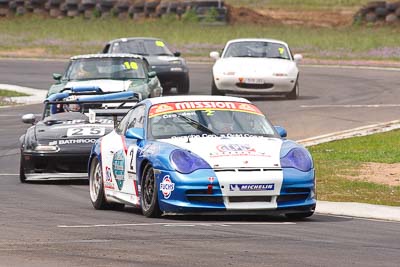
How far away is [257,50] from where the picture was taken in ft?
102

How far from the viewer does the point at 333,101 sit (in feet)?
99.6

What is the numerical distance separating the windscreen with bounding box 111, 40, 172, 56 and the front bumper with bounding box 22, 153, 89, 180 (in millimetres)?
14531

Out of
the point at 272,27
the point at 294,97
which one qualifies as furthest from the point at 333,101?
the point at 272,27

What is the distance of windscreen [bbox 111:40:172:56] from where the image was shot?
32656 millimetres

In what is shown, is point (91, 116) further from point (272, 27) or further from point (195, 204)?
point (272, 27)

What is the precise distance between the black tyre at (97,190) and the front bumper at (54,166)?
8.97 ft

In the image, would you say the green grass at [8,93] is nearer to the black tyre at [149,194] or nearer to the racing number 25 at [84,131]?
the racing number 25 at [84,131]

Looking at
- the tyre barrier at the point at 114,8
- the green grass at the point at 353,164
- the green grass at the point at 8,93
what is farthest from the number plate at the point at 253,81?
the tyre barrier at the point at 114,8

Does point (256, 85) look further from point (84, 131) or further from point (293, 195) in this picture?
point (293, 195)

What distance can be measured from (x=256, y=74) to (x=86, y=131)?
12125 mm

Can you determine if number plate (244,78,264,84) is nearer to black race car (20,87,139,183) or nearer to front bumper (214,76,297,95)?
front bumper (214,76,297,95)

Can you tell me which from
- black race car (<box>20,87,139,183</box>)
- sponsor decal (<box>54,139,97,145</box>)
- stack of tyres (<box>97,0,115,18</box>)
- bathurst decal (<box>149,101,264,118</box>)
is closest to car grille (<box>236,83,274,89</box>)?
black race car (<box>20,87,139,183</box>)

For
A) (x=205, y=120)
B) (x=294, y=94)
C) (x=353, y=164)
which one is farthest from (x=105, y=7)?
(x=205, y=120)

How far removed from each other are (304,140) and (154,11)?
36665 mm
